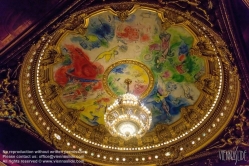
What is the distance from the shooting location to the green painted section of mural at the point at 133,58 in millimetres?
10766

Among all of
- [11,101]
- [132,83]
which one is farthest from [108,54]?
[11,101]

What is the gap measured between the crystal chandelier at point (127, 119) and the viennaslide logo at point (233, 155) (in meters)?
2.18

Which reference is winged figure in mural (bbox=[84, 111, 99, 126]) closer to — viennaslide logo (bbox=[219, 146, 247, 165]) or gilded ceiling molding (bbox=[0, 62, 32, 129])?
gilded ceiling molding (bbox=[0, 62, 32, 129])

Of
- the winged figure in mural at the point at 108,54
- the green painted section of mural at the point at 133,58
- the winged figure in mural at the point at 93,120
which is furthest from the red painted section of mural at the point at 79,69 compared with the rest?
the winged figure in mural at the point at 93,120

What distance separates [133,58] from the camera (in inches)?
463

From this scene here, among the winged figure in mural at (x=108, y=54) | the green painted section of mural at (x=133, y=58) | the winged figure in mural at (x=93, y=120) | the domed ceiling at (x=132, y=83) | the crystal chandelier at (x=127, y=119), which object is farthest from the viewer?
the winged figure in mural at (x=93, y=120)

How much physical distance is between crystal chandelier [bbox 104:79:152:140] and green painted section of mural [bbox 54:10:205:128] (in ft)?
4.90

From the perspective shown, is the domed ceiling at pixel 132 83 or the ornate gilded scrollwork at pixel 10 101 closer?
the ornate gilded scrollwork at pixel 10 101

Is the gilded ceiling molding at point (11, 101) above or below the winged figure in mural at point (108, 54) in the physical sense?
below

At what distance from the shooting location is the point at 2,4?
750cm

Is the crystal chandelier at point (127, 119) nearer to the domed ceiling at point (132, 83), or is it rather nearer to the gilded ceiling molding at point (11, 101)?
the domed ceiling at point (132, 83)

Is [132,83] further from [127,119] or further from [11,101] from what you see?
[11,101]

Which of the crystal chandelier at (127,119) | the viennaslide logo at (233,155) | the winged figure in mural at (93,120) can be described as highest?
the winged figure in mural at (93,120)

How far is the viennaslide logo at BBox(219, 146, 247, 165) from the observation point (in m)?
10.3
